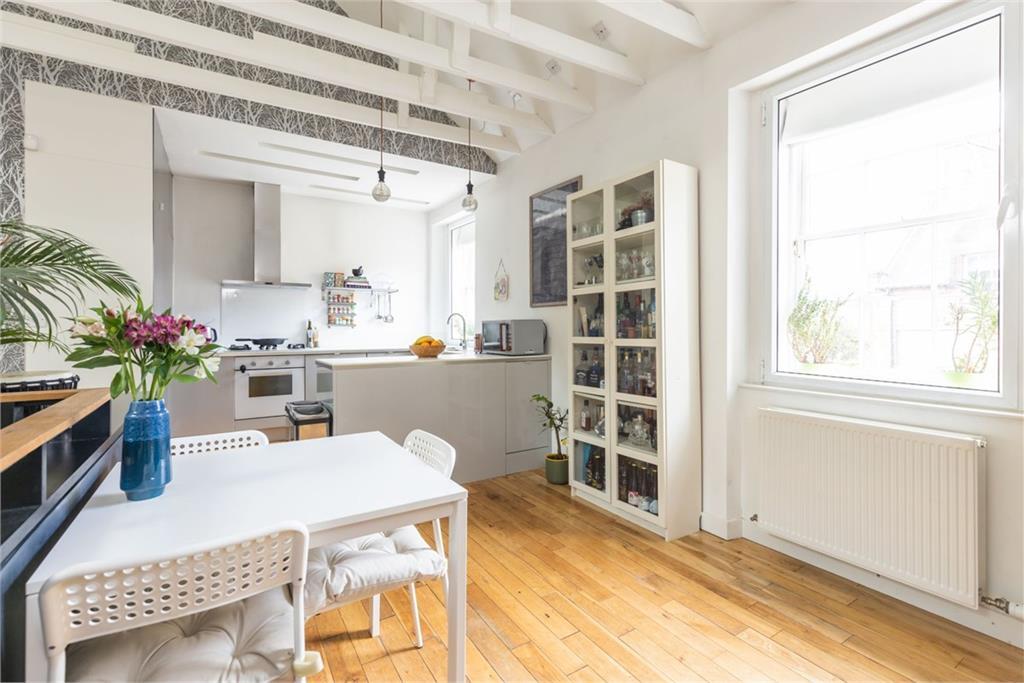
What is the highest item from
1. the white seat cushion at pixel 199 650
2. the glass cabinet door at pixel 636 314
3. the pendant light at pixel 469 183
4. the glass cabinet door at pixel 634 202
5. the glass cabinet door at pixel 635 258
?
the pendant light at pixel 469 183

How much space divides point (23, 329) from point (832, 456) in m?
3.21

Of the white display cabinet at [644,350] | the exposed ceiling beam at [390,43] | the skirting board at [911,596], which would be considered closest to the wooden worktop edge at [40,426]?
the exposed ceiling beam at [390,43]

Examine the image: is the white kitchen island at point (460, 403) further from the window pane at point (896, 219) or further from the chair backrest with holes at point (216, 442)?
the window pane at point (896, 219)

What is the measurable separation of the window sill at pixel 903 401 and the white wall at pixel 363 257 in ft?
15.1

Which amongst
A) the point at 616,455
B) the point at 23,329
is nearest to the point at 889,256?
the point at 616,455

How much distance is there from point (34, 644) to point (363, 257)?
5411 mm

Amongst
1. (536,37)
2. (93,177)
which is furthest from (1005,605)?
(93,177)

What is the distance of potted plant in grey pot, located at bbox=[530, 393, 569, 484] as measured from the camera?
350 cm

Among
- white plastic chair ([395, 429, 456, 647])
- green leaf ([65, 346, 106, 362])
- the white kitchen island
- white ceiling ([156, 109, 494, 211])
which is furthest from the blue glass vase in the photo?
white ceiling ([156, 109, 494, 211])

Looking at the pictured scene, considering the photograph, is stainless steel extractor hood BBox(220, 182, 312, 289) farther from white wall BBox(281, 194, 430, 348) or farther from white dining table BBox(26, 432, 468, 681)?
white dining table BBox(26, 432, 468, 681)

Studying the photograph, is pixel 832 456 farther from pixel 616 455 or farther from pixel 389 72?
pixel 389 72

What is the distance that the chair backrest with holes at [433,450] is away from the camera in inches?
68.3

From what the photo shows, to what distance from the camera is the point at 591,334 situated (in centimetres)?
321

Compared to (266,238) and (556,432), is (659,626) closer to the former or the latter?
(556,432)
